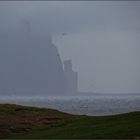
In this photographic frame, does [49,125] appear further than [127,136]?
Yes

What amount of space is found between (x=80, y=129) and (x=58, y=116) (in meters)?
14.5

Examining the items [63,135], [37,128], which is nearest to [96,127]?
[63,135]

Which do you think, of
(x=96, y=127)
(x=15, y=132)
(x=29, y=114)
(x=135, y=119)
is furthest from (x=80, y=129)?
(x=29, y=114)

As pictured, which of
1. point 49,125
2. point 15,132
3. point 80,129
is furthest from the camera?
point 49,125

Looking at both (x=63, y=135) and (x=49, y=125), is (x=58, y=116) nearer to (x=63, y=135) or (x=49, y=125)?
(x=49, y=125)

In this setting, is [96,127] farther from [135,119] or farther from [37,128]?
[37,128]

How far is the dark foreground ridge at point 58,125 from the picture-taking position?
1269 inches

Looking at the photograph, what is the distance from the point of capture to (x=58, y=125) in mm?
41406

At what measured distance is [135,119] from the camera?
37312 millimetres

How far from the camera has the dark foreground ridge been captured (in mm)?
32237

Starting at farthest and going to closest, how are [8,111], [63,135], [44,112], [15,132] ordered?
1. [44,112]
2. [8,111]
3. [15,132]
4. [63,135]

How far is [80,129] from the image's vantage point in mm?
35156

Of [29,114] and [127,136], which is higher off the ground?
[29,114]

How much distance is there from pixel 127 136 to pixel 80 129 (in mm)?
5256
